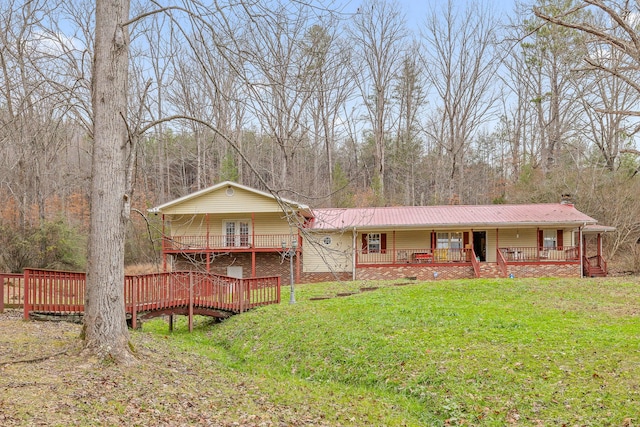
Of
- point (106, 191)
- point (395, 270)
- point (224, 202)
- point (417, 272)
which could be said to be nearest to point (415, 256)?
point (417, 272)

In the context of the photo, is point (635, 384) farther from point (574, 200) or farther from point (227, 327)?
point (574, 200)

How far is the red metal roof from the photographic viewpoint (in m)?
26.1

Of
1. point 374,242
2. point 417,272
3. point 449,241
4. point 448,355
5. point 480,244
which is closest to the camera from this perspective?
point 448,355

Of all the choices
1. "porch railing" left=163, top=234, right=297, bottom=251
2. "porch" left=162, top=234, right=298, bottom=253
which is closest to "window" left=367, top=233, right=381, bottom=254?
"porch" left=162, top=234, right=298, bottom=253

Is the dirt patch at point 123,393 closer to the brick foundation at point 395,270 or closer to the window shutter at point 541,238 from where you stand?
the brick foundation at point 395,270

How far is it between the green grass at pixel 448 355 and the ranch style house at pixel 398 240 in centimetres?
958

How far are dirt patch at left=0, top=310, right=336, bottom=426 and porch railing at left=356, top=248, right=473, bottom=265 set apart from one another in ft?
59.6

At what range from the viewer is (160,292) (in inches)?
575

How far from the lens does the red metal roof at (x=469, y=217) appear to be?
26.1 meters

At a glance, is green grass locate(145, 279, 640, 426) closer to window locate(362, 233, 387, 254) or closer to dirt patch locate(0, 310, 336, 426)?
dirt patch locate(0, 310, 336, 426)

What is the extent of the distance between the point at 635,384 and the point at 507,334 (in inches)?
126

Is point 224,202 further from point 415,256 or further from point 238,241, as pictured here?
point 415,256

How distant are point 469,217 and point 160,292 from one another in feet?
59.0

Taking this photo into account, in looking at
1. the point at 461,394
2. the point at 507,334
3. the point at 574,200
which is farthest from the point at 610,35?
the point at 574,200
